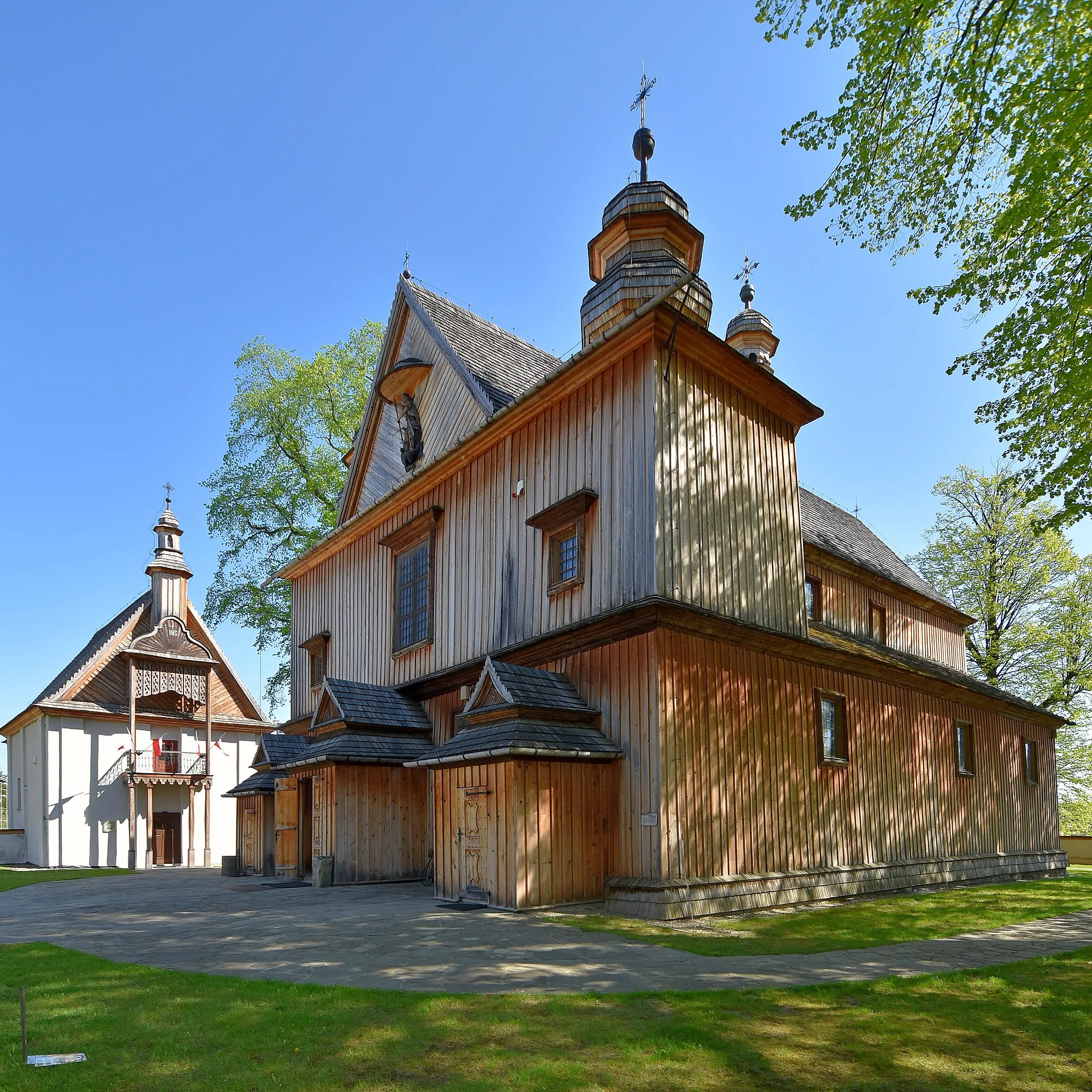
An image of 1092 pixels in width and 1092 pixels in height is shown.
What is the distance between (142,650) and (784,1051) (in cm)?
3402

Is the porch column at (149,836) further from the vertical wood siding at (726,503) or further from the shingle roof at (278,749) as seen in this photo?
the vertical wood siding at (726,503)

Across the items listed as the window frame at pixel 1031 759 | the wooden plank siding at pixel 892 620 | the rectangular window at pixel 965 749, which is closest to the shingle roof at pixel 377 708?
the wooden plank siding at pixel 892 620

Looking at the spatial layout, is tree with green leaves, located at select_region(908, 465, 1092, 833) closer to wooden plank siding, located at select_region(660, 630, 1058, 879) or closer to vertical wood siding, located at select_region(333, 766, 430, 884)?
wooden plank siding, located at select_region(660, 630, 1058, 879)

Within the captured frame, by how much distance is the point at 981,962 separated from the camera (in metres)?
10.3

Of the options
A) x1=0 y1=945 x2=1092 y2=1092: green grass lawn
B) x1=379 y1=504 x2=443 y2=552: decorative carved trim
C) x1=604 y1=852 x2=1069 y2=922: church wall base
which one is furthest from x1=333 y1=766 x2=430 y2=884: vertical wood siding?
x1=0 y1=945 x2=1092 y2=1092: green grass lawn

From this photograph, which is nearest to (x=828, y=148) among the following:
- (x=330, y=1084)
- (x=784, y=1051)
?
(x=784, y=1051)

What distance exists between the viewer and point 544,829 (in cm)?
1373

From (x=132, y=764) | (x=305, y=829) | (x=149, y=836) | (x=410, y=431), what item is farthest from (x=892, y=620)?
(x=132, y=764)

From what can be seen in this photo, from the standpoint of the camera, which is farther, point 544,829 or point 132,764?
point 132,764

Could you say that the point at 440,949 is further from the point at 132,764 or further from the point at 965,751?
the point at 132,764

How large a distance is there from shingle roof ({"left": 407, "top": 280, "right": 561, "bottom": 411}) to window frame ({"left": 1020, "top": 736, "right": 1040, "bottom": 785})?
53.5 ft

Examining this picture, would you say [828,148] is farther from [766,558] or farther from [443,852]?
[443,852]

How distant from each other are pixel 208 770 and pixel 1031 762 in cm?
2838

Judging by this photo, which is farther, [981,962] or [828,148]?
[828,148]
